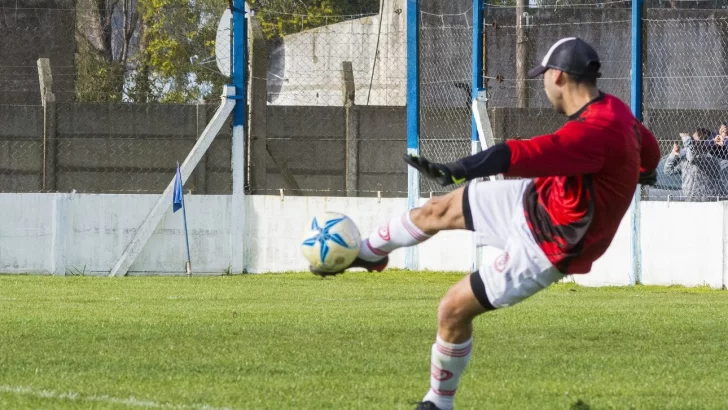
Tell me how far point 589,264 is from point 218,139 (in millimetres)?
14901

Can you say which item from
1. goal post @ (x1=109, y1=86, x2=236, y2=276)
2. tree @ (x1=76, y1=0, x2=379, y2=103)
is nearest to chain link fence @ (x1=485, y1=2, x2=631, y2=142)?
tree @ (x1=76, y1=0, x2=379, y2=103)

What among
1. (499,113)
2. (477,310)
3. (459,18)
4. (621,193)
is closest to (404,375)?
(477,310)

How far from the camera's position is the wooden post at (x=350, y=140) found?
21.5 meters

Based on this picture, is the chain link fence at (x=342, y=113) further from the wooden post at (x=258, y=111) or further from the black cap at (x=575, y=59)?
the black cap at (x=575, y=59)

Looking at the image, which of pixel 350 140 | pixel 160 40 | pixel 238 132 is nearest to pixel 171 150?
pixel 238 132

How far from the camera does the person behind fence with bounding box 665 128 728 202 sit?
17.5m

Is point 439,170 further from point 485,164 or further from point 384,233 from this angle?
A: point 384,233

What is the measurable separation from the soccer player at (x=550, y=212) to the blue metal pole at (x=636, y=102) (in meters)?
11.3

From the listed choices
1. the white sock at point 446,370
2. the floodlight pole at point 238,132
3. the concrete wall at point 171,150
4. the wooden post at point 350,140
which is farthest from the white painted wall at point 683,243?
the white sock at point 446,370

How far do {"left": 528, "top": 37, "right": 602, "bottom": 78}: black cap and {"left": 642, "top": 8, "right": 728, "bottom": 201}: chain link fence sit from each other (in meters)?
11.4

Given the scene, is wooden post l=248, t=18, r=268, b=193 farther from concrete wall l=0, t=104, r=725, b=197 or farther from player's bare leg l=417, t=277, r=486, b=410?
player's bare leg l=417, t=277, r=486, b=410

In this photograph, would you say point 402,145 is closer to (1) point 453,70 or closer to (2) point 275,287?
(1) point 453,70

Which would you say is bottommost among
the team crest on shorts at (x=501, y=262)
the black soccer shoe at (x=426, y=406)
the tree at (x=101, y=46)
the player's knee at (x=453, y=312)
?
Answer: the black soccer shoe at (x=426, y=406)

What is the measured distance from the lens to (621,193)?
21.6 feet
